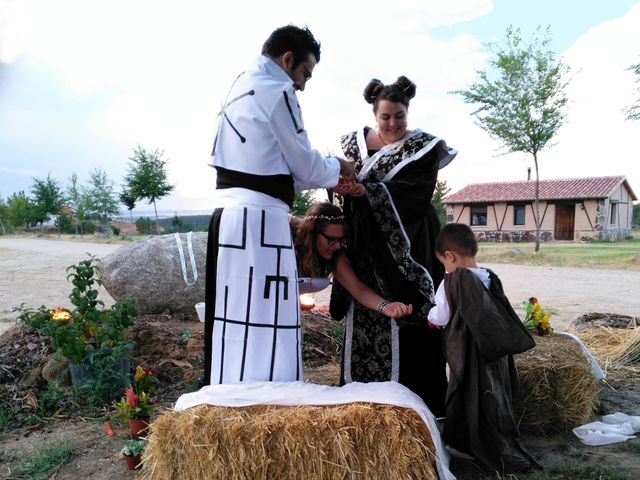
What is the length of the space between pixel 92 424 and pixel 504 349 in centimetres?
293

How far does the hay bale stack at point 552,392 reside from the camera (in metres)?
3.62

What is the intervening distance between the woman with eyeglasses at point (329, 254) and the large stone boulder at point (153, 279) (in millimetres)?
3556

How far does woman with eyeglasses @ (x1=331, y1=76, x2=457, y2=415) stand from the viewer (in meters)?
3.16

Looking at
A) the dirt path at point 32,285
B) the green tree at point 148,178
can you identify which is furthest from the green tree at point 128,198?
the dirt path at point 32,285

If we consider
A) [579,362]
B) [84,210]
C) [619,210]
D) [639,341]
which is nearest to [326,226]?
[579,362]

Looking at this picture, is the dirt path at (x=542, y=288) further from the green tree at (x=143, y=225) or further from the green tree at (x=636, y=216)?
the green tree at (x=636, y=216)

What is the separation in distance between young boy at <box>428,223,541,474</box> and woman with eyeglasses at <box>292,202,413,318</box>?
1.11 ft

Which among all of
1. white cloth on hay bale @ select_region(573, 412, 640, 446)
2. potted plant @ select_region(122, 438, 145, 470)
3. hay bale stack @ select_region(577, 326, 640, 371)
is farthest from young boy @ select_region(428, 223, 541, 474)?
hay bale stack @ select_region(577, 326, 640, 371)

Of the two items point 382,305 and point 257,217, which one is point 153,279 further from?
point 257,217

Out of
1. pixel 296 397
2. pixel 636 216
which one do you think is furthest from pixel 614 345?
pixel 636 216

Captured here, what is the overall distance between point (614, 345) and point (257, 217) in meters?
A: 4.89

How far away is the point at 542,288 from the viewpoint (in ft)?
37.3

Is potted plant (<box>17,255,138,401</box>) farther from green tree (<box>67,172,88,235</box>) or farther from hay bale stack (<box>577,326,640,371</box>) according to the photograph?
green tree (<box>67,172,88,235</box>)

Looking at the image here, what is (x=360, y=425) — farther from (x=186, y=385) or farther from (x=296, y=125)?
(x=186, y=385)
